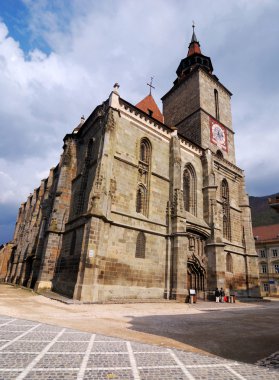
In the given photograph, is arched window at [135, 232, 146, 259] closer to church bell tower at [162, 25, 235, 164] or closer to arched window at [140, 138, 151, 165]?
arched window at [140, 138, 151, 165]

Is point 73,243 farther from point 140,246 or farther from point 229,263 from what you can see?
point 229,263

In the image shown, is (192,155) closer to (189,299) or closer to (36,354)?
(189,299)

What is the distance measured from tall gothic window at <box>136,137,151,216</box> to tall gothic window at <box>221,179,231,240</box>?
10.0 m

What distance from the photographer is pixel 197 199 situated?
21.8 meters

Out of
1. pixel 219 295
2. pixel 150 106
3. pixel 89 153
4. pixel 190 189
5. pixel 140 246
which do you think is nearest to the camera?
pixel 140 246

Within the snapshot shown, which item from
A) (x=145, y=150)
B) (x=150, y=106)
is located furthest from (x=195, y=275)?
(x=150, y=106)

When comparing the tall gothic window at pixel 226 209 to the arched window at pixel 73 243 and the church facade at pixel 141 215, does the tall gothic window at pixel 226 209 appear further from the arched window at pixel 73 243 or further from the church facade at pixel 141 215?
the arched window at pixel 73 243

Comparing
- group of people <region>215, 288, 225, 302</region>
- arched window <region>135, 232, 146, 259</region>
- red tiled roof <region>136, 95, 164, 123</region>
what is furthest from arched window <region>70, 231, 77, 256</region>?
red tiled roof <region>136, 95, 164, 123</region>

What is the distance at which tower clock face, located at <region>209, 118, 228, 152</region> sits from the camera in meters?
27.0

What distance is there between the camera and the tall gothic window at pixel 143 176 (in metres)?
17.6

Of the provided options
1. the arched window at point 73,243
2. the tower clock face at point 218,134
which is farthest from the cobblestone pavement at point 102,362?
the tower clock face at point 218,134

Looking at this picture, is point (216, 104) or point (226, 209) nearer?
point (226, 209)

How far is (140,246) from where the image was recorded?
1625 cm

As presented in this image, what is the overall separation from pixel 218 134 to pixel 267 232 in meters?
25.1
